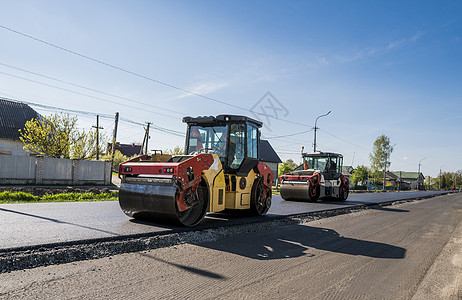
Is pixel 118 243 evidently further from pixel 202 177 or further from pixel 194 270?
pixel 202 177

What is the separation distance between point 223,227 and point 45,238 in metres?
3.23

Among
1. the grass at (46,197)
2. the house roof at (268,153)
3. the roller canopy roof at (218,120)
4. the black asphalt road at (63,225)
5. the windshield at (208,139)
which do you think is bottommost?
the grass at (46,197)

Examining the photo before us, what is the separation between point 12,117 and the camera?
97.5ft

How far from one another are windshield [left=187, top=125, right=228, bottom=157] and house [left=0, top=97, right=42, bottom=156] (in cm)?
2474

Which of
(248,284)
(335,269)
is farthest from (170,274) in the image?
(335,269)

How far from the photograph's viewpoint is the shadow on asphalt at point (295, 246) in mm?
5203

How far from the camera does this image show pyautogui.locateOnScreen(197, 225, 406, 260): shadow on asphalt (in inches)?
205

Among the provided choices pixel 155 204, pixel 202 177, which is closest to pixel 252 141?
pixel 202 177

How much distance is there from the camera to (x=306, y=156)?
57.1 feet

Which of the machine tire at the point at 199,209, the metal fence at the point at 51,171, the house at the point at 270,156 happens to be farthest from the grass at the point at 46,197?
the house at the point at 270,156

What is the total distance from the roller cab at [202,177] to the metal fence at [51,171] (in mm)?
15859

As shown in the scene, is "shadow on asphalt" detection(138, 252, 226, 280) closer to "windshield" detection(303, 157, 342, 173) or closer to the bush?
the bush

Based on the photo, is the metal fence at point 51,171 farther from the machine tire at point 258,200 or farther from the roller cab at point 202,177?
the machine tire at point 258,200

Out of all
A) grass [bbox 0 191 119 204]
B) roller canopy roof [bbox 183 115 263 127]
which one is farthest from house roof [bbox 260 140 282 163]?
roller canopy roof [bbox 183 115 263 127]
